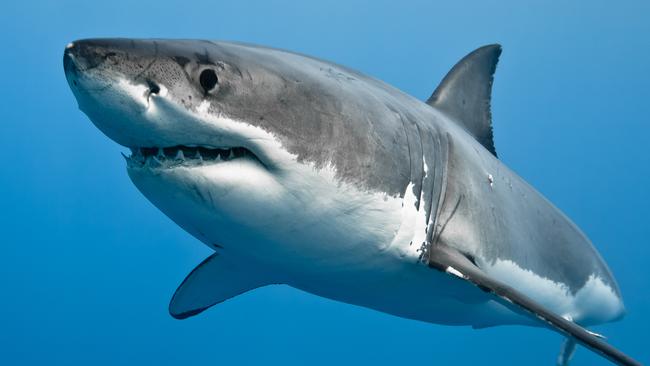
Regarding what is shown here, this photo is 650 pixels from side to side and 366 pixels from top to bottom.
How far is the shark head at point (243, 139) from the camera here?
1712 mm

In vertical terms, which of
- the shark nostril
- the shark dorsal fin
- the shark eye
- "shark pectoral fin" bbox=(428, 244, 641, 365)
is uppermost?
the shark dorsal fin

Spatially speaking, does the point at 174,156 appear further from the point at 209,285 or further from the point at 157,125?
the point at 209,285

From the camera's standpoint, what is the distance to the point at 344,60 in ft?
137

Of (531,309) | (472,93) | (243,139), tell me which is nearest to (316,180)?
(243,139)

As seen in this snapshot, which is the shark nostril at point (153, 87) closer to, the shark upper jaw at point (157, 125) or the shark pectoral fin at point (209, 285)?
the shark upper jaw at point (157, 125)

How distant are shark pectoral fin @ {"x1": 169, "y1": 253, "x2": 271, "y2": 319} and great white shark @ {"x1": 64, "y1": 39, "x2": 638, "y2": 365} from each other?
0.02 meters

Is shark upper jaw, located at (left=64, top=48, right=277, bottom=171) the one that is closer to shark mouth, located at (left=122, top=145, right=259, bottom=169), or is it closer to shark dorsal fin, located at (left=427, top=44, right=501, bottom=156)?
shark mouth, located at (left=122, top=145, right=259, bottom=169)

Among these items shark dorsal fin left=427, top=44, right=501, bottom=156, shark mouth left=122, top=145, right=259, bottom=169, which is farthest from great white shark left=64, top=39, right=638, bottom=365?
shark dorsal fin left=427, top=44, right=501, bottom=156

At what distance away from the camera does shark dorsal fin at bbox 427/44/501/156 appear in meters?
4.55

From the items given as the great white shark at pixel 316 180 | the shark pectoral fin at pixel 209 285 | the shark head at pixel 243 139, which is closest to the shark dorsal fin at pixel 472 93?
the great white shark at pixel 316 180

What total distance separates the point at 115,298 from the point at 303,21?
2945 centimetres

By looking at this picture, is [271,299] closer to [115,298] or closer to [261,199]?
[115,298]

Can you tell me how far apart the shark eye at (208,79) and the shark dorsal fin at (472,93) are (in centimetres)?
285

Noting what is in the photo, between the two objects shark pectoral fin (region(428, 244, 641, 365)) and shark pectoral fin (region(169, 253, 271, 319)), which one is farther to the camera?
shark pectoral fin (region(169, 253, 271, 319))
